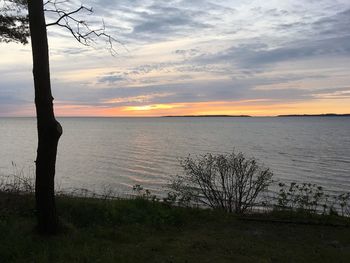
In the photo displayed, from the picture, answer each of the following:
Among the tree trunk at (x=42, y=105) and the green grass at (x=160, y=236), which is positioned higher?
the tree trunk at (x=42, y=105)

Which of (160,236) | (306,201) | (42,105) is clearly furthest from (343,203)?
(42,105)

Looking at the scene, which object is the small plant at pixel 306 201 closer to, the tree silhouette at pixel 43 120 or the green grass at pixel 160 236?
the green grass at pixel 160 236

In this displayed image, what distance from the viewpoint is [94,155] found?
4656 cm

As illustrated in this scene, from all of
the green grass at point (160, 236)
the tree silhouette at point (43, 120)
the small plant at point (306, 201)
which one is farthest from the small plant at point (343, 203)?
the tree silhouette at point (43, 120)

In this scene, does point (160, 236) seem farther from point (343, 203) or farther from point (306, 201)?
point (343, 203)

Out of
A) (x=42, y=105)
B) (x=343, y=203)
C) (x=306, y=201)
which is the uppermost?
(x=42, y=105)

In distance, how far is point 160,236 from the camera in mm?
8250

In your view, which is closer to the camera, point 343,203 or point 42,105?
point 42,105

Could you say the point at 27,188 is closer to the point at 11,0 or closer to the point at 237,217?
the point at 11,0

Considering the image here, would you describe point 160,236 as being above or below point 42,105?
below

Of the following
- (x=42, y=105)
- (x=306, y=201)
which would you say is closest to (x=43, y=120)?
(x=42, y=105)

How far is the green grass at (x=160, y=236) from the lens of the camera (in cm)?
683

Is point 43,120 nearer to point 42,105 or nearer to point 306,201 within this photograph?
point 42,105

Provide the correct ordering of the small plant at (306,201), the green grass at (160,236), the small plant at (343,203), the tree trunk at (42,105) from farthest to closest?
1. the small plant at (343,203)
2. the small plant at (306,201)
3. the tree trunk at (42,105)
4. the green grass at (160,236)
